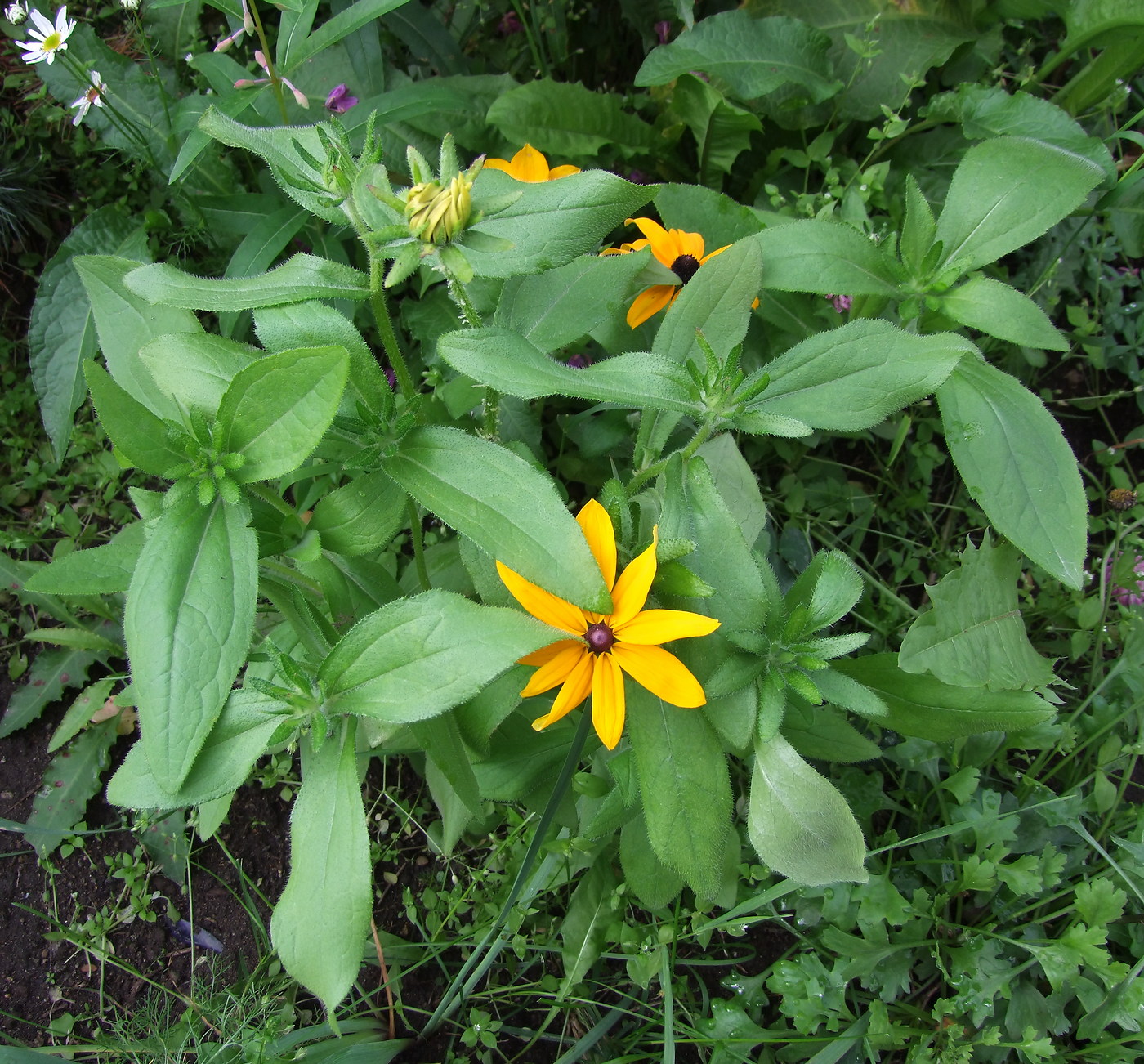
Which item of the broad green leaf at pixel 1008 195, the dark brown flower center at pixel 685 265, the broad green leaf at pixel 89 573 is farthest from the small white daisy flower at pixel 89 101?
the broad green leaf at pixel 1008 195

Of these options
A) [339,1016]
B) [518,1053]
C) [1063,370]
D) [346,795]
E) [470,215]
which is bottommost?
[518,1053]

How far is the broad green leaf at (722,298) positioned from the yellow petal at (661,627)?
1.81ft

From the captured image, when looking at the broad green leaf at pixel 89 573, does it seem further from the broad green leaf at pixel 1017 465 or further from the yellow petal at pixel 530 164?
the broad green leaf at pixel 1017 465

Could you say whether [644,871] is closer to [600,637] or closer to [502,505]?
[600,637]

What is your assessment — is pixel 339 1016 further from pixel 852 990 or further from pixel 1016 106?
pixel 1016 106

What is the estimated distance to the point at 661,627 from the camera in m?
1.20

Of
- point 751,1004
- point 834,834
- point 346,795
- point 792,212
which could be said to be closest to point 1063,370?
point 792,212

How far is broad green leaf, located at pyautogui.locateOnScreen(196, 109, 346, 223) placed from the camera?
1249 mm

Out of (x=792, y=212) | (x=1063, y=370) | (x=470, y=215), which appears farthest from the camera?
(x=1063, y=370)

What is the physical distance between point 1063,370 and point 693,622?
1.82 metres

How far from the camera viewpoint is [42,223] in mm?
2455

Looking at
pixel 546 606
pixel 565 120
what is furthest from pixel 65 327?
pixel 546 606

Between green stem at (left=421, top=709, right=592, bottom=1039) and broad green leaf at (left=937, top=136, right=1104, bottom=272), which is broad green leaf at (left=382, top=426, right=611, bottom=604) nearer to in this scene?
green stem at (left=421, top=709, right=592, bottom=1039)

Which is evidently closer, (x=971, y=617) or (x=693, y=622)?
(x=693, y=622)
